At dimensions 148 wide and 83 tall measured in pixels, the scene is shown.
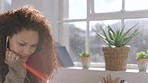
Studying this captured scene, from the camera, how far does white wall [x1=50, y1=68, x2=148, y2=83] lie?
1844 millimetres

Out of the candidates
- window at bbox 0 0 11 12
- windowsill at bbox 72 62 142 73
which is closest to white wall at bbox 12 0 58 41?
windowsill at bbox 72 62 142 73

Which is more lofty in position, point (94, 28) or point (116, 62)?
point (94, 28)

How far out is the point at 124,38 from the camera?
190 cm

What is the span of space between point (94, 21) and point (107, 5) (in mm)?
172

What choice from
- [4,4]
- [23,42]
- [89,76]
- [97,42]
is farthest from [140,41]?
[4,4]

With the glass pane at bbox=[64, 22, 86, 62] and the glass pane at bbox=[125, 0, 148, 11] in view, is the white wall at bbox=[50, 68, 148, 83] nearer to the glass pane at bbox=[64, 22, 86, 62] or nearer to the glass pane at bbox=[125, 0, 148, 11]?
the glass pane at bbox=[64, 22, 86, 62]

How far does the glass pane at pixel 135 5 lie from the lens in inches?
82.0

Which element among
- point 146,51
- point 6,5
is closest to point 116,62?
point 146,51

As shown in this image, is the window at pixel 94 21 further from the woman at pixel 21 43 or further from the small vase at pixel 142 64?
the woman at pixel 21 43

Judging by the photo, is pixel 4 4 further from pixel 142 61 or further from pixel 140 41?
pixel 142 61

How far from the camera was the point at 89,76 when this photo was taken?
2037 mm

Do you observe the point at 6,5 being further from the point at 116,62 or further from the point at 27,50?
the point at 27,50

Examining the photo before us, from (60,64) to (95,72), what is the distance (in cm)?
37

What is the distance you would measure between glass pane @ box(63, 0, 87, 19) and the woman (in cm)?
105
